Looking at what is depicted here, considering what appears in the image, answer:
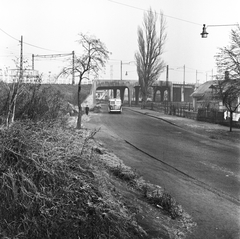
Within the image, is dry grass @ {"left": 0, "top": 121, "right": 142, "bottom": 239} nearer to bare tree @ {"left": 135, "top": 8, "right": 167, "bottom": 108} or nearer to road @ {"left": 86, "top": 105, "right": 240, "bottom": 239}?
road @ {"left": 86, "top": 105, "right": 240, "bottom": 239}

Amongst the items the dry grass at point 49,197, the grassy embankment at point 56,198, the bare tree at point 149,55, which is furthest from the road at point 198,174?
the bare tree at point 149,55

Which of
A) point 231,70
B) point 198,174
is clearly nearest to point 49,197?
point 198,174

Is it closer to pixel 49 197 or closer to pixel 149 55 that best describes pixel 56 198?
pixel 49 197

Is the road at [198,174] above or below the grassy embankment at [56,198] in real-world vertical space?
below

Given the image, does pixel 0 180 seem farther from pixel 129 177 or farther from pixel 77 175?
pixel 129 177

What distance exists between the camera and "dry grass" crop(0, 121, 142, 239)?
419cm

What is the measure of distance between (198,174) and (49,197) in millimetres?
6317

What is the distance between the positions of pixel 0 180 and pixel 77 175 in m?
1.23

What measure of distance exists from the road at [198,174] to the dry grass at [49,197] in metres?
1.63

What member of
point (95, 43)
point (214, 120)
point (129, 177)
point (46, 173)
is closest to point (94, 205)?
point (46, 173)

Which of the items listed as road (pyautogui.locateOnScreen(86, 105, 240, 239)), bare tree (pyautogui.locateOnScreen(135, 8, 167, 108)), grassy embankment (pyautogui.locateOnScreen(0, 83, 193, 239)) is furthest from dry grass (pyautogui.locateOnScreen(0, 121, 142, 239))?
bare tree (pyautogui.locateOnScreen(135, 8, 167, 108))

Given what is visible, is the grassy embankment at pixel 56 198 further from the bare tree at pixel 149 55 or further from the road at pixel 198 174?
the bare tree at pixel 149 55

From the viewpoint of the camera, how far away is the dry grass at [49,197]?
4191 millimetres

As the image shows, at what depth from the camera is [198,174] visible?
962 centimetres
